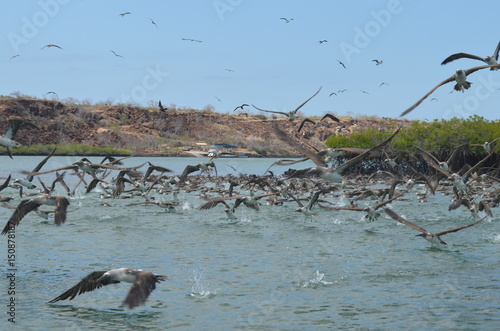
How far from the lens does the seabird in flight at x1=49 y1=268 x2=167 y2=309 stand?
14289 mm

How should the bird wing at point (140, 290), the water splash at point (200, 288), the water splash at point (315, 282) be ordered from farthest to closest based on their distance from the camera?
1. the water splash at point (315, 282)
2. the water splash at point (200, 288)
3. the bird wing at point (140, 290)

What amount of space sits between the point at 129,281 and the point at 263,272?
33.0 ft

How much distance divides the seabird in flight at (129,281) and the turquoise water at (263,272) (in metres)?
2.12

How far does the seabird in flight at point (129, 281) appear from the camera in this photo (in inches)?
563

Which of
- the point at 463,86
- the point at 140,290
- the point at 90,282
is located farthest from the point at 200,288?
the point at 463,86

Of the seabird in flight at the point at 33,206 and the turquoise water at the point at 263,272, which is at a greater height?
the seabird in flight at the point at 33,206

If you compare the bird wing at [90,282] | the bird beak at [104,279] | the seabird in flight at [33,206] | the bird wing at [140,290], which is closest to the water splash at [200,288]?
the seabird in flight at [33,206]

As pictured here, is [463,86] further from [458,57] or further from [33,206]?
[33,206]

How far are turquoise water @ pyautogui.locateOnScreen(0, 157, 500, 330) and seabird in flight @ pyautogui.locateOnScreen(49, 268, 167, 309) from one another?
2.12 meters

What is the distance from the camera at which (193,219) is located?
4172 centimetres

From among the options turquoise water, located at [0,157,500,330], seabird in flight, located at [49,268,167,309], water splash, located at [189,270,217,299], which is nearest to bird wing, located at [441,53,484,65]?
turquoise water, located at [0,157,500,330]

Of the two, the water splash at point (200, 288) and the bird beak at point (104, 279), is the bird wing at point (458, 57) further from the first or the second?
the bird beak at point (104, 279)

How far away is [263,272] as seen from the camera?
2486cm

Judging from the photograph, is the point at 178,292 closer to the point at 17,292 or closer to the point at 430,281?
the point at 17,292
